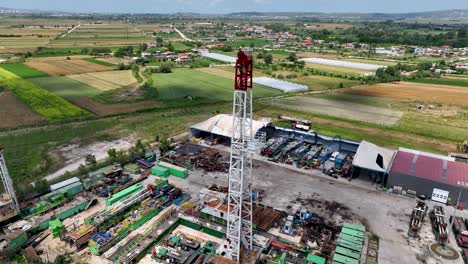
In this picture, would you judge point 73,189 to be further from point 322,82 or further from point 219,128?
point 322,82

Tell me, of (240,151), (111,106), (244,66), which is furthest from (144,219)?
(111,106)

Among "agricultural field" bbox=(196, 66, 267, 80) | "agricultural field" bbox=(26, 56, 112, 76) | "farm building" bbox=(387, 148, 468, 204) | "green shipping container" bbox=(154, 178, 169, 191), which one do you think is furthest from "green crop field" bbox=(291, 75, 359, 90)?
"agricultural field" bbox=(26, 56, 112, 76)

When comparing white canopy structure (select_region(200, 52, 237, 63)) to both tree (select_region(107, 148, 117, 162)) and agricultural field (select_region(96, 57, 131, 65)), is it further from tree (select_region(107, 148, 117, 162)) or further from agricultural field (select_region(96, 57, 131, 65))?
tree (select_region(107, 148, 117, 162))

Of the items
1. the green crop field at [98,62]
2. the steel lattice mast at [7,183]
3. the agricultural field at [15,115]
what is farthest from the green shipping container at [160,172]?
the green crop field at [98,62]

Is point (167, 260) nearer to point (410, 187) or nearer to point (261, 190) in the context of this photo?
point (261, 190)

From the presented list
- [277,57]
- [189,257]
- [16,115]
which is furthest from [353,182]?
[277,57]

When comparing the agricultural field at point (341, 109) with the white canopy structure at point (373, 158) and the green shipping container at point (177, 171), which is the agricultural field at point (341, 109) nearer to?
the white canopy structure at point (373, 158)
